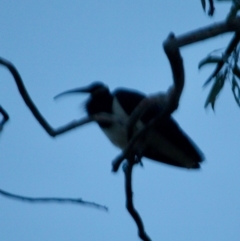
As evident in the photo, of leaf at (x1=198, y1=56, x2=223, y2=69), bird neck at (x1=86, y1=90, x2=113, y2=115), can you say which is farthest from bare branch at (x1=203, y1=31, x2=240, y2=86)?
bird neck at (x1=86, y1=90, x2=113, y2=115)

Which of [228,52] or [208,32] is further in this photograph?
[228,52]

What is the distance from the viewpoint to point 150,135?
594 centimetres

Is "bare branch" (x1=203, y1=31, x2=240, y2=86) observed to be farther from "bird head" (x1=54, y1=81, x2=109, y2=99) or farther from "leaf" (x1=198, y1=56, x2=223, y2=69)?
"bird head" (x1=54, y1=81, x2=109, y2=99)

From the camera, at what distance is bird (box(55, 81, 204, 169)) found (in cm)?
572

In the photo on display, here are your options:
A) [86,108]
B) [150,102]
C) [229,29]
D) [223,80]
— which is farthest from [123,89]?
[229,29]

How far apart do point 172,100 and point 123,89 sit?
2850 mm

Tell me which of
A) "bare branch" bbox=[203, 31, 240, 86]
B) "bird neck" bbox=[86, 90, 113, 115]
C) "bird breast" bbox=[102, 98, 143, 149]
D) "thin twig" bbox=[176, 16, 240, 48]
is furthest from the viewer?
"bird neck" bbox=[86, 90, 113, 115]

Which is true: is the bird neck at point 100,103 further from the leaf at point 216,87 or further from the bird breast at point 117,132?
the leaf at point 216,87

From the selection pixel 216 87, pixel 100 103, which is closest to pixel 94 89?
pixel 100 103

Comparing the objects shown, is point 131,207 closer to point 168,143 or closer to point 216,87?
point 216,87

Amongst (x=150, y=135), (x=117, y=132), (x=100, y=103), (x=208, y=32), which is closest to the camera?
(x=208, y=32)

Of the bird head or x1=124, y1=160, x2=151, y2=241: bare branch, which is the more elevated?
the bird head

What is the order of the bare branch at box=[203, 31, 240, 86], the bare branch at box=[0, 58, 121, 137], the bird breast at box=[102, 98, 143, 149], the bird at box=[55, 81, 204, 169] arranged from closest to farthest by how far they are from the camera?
the bare branch at box=[0, 58, 121, 137], the bare branch at box=[203, 31, 240, 86], the bird breast at box=[102, 98, 143, 149], the bird at box=[55, 81, 204, 169]

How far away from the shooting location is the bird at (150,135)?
18.8 feet
